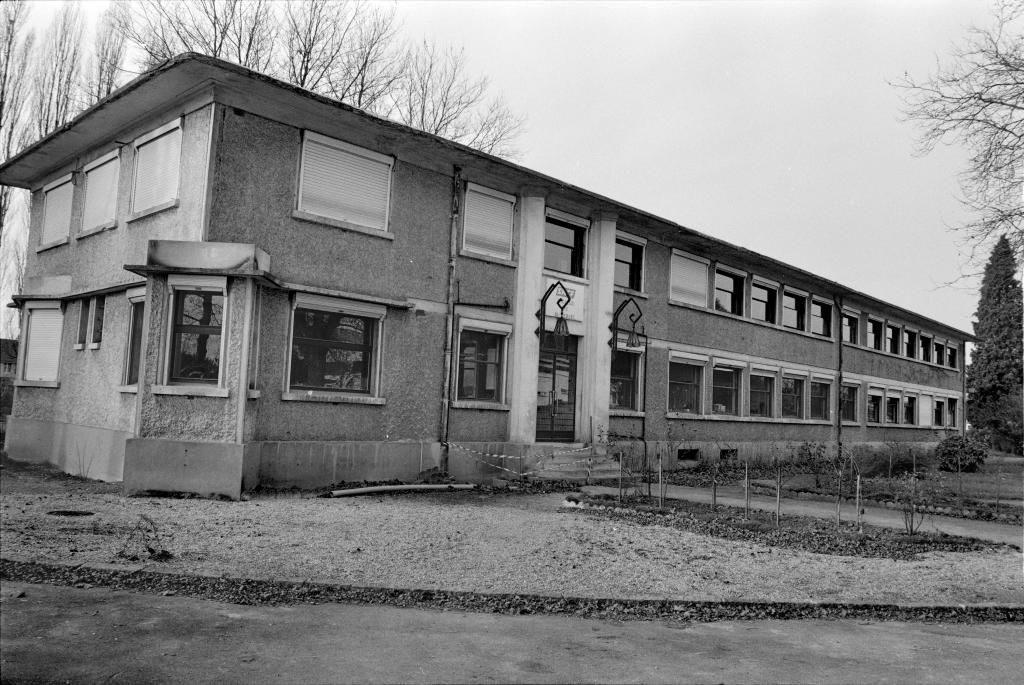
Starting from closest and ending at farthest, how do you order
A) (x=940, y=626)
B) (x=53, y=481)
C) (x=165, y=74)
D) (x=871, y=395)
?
1. (x=940, y=626)
2. (x=165, y=74)
3. (x=53, y=481)
4. (x=871, y=395)

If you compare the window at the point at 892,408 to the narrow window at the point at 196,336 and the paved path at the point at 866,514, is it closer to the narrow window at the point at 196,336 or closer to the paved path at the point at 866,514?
the paved path at the point at 866,514

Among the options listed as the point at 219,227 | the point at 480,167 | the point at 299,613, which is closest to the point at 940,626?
the point at 299,613

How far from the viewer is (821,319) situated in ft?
98.3

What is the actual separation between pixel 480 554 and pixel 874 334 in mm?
30223

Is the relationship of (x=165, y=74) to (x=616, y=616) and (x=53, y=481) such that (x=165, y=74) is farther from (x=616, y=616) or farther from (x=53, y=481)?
(x=616, y=616)

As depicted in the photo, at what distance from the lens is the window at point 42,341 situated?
17.9m

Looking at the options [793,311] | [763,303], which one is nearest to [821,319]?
[793,311]

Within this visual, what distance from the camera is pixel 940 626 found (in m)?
6.46

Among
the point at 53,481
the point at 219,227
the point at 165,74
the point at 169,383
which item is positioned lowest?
the point at 53,481

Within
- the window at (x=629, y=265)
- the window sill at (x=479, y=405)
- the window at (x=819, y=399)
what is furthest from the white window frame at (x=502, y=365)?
the window at (x=819, y=399)

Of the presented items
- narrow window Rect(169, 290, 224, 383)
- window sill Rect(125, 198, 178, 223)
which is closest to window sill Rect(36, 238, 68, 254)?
window sill Rect(125, 198, 178, 223)

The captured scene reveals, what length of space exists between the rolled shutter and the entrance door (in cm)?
841

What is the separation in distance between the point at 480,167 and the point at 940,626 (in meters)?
12.7

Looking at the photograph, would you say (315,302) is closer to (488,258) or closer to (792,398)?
(488,258)
